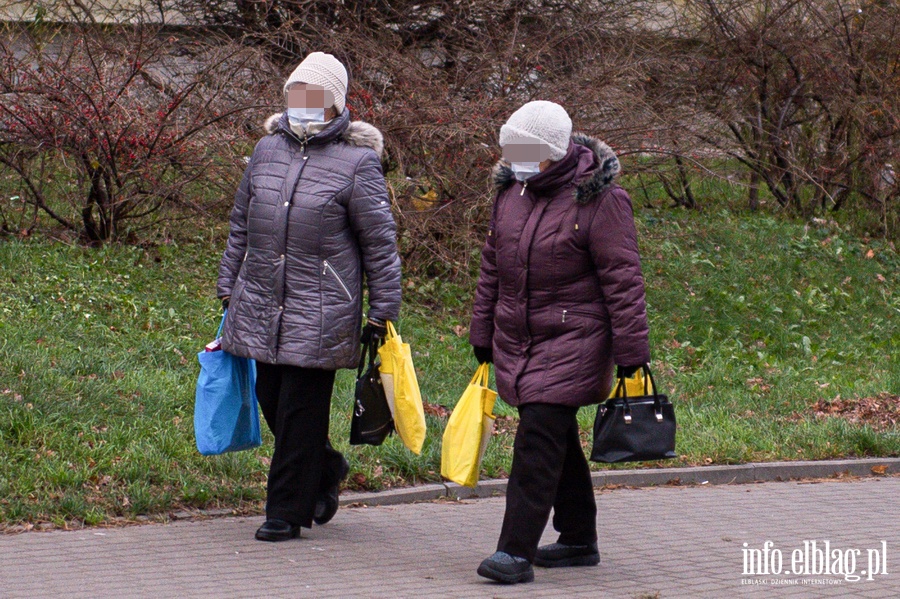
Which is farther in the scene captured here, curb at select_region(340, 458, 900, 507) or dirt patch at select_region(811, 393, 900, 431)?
dirt patch at select_region(811, 393, 900, 431)

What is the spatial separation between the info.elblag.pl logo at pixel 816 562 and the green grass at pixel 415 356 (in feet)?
6.47

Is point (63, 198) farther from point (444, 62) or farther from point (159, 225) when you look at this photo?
point (444, 62)

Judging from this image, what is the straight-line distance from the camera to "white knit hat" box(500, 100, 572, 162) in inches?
192

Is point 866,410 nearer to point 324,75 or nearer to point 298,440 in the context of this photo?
point 298,440

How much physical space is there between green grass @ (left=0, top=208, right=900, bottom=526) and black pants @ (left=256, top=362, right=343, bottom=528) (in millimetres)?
745

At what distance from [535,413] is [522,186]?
98cm

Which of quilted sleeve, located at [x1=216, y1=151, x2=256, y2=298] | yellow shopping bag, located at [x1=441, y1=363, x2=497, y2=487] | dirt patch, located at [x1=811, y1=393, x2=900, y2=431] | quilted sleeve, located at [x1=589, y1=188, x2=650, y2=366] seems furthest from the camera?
dirt patch, located at [x1=811, y1=393, x2=900, y2=431]

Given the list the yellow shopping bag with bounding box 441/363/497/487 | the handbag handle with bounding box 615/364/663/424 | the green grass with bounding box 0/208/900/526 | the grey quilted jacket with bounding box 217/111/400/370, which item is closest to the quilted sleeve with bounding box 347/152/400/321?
the grey quilted jacket with bounding box 217/111/400/370

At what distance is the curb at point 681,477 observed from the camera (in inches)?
259

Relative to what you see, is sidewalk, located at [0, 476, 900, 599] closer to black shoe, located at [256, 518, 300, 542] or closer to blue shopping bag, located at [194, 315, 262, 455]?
black shoe, located at [256, 518, 300, 542]

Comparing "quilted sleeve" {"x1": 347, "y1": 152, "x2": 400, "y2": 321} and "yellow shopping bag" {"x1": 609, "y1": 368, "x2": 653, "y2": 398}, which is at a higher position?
"quilted sleeve" {"x1": 347, "y1": 152, "x2": 400, "y2": 321}

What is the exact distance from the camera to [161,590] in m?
4.65

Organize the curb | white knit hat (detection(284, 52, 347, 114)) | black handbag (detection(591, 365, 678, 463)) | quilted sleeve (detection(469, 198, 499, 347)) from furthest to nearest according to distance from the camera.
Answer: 1. the curb
2. white knit hat (detection(284, 52, 347, 114))
3. quilted sleeve (detection(469, 198, 499, 347))
4. black handbag (detection(591, 365, 678, 463))

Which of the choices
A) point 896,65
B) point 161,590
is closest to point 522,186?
point 161,590
